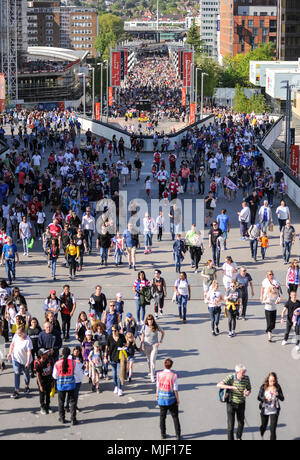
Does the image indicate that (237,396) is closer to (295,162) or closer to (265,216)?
(265,216)

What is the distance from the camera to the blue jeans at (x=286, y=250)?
24.0 meters

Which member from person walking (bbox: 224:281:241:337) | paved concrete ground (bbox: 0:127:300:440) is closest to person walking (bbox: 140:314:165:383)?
paved concrete ground (bbox: 0:127:300:440)

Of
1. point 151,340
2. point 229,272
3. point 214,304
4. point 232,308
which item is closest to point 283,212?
point 229,272

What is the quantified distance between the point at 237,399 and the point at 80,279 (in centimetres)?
1077

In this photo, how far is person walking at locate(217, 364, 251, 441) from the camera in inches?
496

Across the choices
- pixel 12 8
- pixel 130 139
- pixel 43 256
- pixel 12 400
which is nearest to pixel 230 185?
pixel 43 256

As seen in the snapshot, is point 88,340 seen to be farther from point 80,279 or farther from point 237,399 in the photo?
point 80,279

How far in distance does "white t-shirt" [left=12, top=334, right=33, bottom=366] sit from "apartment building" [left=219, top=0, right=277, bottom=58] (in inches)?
6501

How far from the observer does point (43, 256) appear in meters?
25.6

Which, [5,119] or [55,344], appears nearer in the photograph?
[55,344]

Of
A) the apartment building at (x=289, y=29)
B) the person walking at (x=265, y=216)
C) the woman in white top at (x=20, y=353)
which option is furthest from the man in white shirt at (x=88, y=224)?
the apartment building at (x=289, y=29)

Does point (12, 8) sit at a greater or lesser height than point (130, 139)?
greater

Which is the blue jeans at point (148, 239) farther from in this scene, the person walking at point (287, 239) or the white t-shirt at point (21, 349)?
the white t-shirt at point (21, 349)

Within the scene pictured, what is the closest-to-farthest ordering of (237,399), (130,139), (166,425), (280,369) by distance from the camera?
(237,399) < (166,425) < (280,369) < (130,139)
